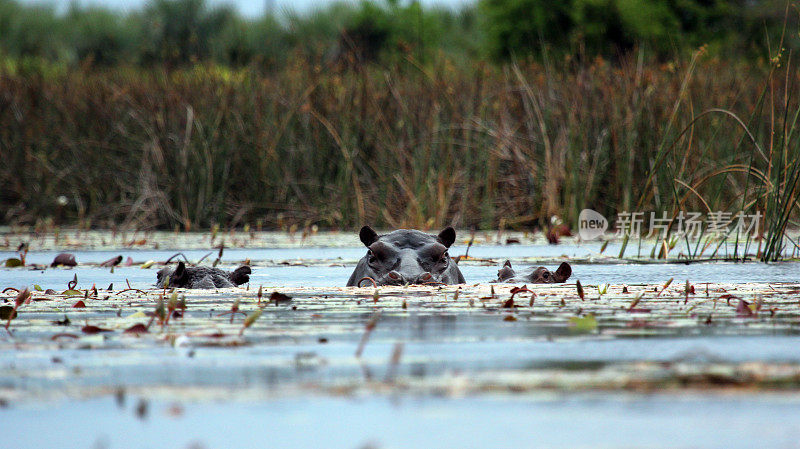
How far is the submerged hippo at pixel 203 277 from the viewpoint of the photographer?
652cm

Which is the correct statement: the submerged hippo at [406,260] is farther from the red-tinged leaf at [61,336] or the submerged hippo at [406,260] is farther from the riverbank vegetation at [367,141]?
the riverbank vegetation at [367,141]

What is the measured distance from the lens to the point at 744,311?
14.6 feet

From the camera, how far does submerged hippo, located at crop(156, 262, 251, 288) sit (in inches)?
257

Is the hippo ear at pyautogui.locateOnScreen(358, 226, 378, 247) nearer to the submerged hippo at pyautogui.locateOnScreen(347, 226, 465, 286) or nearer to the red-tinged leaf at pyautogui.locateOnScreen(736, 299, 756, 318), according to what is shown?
the submerged hippo at pyautogui.locateOnScreen(347, 226, 465, 286)

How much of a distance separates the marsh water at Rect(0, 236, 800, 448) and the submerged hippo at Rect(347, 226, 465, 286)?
1.29 metres

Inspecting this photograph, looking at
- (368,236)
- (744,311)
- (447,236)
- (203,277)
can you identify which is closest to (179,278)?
(203,277)

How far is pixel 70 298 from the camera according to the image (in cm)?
537

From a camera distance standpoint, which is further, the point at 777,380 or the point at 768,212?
the point at 768,212

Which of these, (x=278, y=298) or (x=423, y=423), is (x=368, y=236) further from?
(x=423, y=423)

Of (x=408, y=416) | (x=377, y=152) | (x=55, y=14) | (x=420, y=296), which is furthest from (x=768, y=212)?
(x=55, y=14)

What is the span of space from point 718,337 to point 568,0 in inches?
1128

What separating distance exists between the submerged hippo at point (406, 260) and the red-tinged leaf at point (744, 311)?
6.39ft

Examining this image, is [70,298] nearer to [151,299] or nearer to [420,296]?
[151,299]

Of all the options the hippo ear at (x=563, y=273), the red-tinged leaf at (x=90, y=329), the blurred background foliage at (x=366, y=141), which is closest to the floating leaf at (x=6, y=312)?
the red-tinged leaf at (x=90, y=329)
